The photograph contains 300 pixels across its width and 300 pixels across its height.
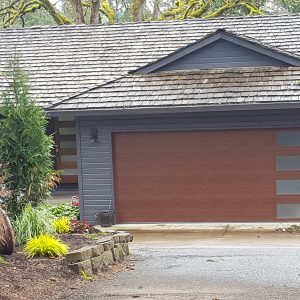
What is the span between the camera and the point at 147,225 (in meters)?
16.9

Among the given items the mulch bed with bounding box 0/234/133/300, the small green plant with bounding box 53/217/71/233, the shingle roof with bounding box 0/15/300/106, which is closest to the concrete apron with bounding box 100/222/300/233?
the small green plant with bounding box 53/217/71/233

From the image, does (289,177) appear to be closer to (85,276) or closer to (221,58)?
(221,58)

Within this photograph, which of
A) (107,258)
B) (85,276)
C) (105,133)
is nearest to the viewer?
(85,276)

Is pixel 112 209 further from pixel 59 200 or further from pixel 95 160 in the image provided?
pixel 59 200

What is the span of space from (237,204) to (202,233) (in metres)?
1.75

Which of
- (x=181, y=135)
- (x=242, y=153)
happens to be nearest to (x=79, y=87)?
(x=181, y=135)

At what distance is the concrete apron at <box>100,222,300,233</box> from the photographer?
1575 cm

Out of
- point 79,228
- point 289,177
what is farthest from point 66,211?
point 289,177

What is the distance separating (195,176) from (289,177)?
7.37 ft

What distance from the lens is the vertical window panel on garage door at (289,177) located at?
53.9 ft

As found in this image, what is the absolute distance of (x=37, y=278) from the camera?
895 cm

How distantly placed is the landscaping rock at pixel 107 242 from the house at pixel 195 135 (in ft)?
18.8

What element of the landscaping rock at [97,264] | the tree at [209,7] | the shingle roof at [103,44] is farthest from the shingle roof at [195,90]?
the tree at [209,7]

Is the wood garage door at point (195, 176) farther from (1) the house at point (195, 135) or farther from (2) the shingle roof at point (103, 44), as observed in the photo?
(2) the shingle roof at point (103, 44)
